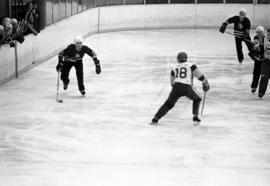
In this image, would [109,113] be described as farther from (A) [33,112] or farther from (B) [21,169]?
(B) [21,169]

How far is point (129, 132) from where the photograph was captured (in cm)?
1353

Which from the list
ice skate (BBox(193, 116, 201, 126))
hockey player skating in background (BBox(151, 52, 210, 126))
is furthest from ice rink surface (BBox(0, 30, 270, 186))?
hockey player skating in background (BBox(151, 52, 210, 126))

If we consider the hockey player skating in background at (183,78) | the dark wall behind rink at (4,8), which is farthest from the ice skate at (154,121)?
the dark wall behind rink at (4,8)

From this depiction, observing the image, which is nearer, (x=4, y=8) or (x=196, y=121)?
(x=196, y=121)

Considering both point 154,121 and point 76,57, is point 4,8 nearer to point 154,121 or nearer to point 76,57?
point 76,57

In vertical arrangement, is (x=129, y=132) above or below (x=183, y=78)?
below

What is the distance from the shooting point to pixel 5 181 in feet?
33.8

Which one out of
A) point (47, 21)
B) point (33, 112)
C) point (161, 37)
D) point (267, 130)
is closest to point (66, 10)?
point (47, 21)

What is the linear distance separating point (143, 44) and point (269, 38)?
38.6 ft

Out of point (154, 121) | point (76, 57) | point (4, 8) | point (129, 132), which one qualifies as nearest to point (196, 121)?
point (154, 121)

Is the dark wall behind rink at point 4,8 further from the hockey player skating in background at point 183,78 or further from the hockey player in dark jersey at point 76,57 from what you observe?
the hockey player skating in background at point 183,78

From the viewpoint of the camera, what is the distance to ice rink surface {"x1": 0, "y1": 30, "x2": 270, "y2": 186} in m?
10.7

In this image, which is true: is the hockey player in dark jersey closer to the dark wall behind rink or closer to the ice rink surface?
the ice rink surface

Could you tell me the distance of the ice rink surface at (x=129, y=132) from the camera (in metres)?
10.7
